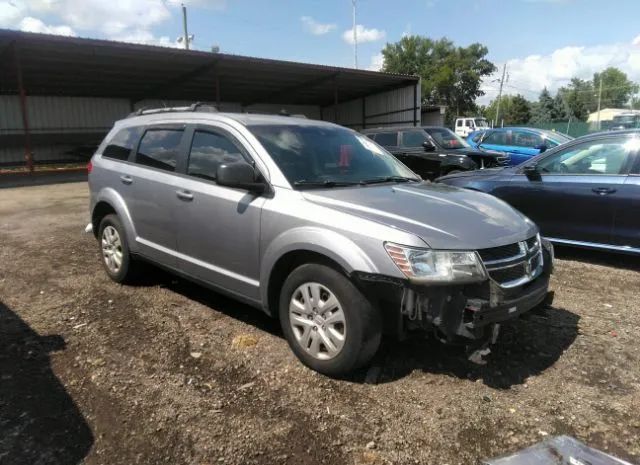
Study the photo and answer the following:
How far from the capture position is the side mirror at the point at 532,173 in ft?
21.1

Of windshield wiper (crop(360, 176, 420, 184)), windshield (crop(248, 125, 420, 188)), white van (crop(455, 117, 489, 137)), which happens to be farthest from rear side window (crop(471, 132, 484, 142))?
white van (crop(455, 117, 489, 137))

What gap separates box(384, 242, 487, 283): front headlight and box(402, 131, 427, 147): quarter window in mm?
9095

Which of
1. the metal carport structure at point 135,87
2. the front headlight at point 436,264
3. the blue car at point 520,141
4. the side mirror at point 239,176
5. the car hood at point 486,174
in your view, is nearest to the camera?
the front headlight at point 436,264

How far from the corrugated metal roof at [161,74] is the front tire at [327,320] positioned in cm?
1610

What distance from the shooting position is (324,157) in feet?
13.7

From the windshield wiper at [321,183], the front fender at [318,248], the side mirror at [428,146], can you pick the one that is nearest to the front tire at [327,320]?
the front fender at [318,248]

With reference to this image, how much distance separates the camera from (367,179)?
4.14 meters

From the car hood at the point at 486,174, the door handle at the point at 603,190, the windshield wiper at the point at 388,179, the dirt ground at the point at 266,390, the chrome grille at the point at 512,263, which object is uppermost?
the windshield wiper at the point at 388,179

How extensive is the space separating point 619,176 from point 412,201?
140 inches

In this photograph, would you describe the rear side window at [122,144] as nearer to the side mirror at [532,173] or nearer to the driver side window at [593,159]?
the side mirror at [532,173]

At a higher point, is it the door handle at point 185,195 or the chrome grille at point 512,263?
the door handle at point 185,195

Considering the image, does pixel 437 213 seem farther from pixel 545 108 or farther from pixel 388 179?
pixel 545 108

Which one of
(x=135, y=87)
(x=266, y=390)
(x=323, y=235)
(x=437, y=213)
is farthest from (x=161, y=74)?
(x=266, y=390)

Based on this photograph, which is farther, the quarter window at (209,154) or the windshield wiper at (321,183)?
the quarter window at (209,154)
